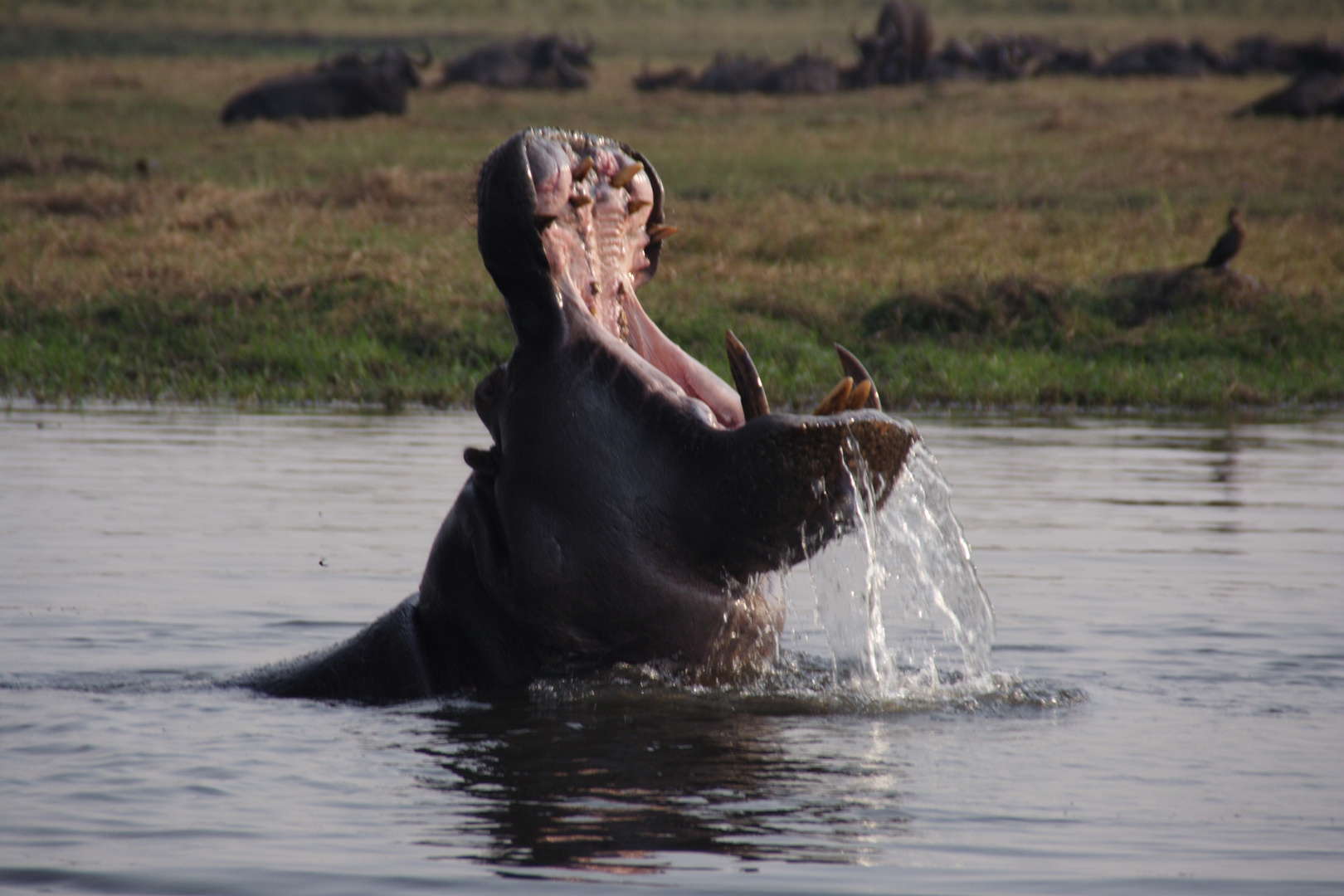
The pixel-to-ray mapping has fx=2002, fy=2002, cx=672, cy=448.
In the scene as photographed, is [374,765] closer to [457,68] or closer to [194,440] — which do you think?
[194,440]

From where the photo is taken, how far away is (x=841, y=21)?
2051 inches

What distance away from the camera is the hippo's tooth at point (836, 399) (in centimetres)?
310

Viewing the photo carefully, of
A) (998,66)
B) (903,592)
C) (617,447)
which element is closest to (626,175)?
(617,447)

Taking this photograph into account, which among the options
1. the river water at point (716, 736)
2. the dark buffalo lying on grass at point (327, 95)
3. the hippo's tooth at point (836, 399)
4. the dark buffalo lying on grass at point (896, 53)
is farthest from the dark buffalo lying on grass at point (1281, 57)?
the hippo's tooth at point (836, 399)

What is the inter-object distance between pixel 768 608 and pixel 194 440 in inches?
210

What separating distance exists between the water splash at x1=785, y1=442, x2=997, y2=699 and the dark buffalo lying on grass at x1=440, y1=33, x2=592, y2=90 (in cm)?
2666

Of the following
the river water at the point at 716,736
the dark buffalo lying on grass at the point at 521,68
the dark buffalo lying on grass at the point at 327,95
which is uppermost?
the dark buffalo lying on grass at the point at 521,68

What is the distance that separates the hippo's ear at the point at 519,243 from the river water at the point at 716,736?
2.04 ft

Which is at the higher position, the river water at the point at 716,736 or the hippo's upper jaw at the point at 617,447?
the hippo's upper jaw at the point at 617,447

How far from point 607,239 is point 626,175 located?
0.40 ft

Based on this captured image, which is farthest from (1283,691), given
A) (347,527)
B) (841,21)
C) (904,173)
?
(841,21)

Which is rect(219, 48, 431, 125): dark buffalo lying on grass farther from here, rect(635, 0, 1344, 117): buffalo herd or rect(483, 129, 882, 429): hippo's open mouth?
rect(483, 129, 882, 429): hippo's open mouth

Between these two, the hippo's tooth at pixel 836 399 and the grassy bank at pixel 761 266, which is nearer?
the hippo's tooth at pixel 836 399

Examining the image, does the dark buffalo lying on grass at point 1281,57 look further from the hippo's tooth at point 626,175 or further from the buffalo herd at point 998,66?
the hippo's tooth at point 626,175
